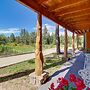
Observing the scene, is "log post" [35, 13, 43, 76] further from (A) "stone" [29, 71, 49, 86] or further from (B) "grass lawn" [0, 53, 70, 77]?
(B) "grass lawn" [0, 53, 70, 77]

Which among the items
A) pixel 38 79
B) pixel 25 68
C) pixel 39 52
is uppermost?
pixel 39 52

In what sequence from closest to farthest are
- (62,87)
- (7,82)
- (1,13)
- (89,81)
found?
(62,87)
(89,81)
(7,82)
(1,13)

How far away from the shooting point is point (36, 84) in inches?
236

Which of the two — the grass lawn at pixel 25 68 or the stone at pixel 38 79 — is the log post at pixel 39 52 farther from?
the grass lawn at pixel 25 68

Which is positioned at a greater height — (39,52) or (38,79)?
(39,52)

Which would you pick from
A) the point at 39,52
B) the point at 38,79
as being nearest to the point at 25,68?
the point at 39,52

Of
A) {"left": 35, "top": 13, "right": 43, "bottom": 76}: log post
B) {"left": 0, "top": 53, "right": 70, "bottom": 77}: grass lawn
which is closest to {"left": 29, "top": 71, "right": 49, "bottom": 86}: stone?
{"left": 35, "top": 13, "right": 43, "bottom": 76}: log post

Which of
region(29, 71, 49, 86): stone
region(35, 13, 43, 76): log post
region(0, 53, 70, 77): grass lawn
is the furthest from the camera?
region(0, 53, 70, 77): grass lawn

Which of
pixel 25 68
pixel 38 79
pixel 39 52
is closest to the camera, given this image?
pixel 38 79

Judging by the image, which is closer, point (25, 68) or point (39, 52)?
point (39, 52)

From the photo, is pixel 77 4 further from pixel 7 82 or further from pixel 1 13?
pixel 1 13

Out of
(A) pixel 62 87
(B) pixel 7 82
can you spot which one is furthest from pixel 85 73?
(B) pixel 7 82

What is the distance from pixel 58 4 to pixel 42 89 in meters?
2.45

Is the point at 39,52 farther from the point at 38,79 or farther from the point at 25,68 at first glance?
the point at 25,68
